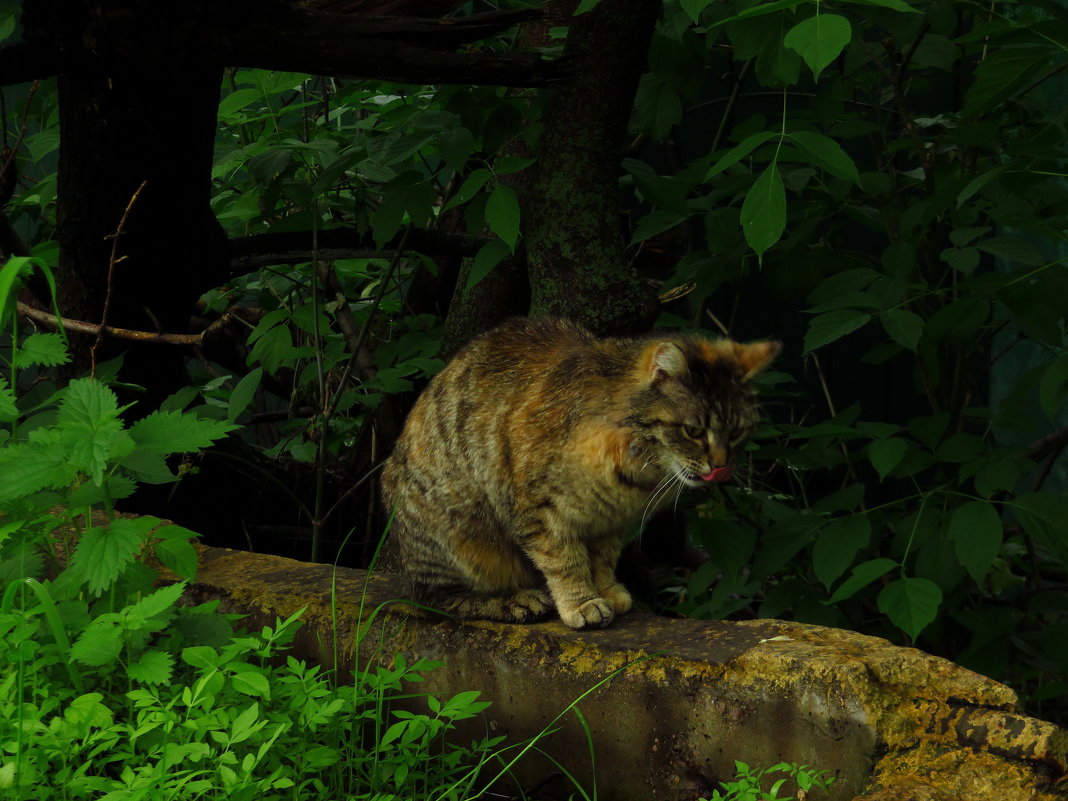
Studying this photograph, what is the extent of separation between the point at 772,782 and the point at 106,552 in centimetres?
130

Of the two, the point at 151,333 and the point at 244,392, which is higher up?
the point at 151,333

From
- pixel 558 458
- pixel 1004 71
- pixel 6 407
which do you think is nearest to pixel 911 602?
pixel 558 458

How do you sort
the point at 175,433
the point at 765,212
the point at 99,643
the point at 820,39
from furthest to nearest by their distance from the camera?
the point at 175,433
the point at 765,212
the point at 99,643
the point at 820,39

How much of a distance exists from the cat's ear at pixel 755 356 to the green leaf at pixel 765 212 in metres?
0.58

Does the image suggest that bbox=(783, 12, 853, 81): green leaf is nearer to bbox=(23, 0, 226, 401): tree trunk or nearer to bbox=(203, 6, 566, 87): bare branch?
bbox=(203, 6, 566, 87): bare branch

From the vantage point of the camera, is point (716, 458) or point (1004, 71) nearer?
point (1004, 71)

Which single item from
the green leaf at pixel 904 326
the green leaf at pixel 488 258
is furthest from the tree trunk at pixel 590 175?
the green leaf at pixel 904 326

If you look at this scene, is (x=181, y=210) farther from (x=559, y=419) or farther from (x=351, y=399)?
(x=559, y=419)

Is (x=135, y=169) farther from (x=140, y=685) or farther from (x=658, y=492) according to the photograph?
(x=658, y=492)

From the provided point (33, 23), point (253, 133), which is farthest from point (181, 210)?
point (253, 133)

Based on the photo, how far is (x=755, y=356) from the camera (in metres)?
2.57

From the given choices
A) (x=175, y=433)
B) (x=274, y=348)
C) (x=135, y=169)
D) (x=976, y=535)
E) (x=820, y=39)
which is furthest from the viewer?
(x=274, y=348)

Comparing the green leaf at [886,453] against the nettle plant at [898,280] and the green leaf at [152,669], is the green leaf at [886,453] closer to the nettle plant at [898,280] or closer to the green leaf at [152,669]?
the nettle plant at [898,280]

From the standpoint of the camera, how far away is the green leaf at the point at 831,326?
238 centimetres
